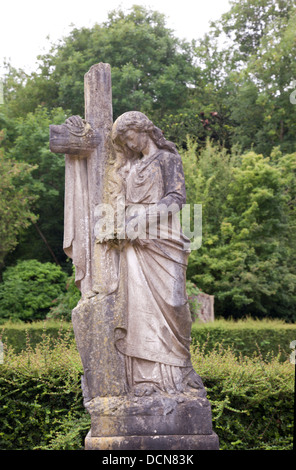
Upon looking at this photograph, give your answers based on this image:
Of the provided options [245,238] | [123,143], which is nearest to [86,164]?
[123,143]

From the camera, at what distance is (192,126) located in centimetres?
2452

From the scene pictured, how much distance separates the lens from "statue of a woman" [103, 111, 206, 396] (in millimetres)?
6023

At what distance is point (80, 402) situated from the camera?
27.3 feet

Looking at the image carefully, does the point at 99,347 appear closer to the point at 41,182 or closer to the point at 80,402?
the point at 80,402

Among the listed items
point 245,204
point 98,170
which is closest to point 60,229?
point 245,204

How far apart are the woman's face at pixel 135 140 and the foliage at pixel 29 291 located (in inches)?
450

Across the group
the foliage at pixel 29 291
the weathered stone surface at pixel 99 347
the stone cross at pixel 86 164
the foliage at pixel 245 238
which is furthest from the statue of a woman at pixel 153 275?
the foliage at pixel 245 238

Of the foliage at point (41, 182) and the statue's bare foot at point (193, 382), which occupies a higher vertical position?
the foliage at point (41, 182)

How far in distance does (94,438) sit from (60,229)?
1640 cm

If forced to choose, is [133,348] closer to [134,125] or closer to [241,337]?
[134,125]

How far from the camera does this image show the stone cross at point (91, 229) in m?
6.03

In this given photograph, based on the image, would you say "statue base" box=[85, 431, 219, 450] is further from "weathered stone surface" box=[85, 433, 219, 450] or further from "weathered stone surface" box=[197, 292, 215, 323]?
"weathered stone surface" box=[197, 292, 215, 323]

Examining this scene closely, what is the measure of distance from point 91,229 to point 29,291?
1236 centimetres

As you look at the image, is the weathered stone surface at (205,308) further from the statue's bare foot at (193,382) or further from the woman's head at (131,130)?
the woman's head at (131,130)
